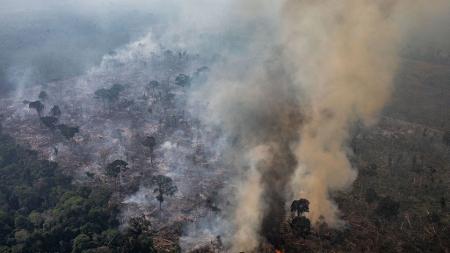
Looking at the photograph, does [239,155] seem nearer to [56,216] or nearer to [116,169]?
[116,169]

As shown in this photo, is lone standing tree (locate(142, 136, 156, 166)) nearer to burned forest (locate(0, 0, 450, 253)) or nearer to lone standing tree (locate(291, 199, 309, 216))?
burned forest (locate(0, 0, 450, 253))

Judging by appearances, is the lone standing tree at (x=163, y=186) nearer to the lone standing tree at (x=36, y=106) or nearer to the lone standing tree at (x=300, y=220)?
the lone standing tree at (x=300, y=220)

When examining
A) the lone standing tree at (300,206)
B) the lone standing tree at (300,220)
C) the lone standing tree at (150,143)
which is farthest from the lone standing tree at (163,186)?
the lone standing tree at (300,220)

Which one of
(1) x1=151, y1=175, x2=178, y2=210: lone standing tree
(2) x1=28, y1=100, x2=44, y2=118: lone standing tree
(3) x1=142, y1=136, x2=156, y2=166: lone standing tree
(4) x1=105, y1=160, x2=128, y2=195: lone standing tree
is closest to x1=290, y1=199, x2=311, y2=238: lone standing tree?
(1) x1=151, y1=175, x2=178, y2=210: lone standing tree

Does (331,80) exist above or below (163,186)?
above

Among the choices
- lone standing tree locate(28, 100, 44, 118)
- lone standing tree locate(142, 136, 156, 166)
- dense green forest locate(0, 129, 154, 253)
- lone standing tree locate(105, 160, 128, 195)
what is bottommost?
dense green forest locate(0, 129, 154, 253)

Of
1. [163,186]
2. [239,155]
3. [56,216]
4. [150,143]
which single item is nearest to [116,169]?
[163,186]
